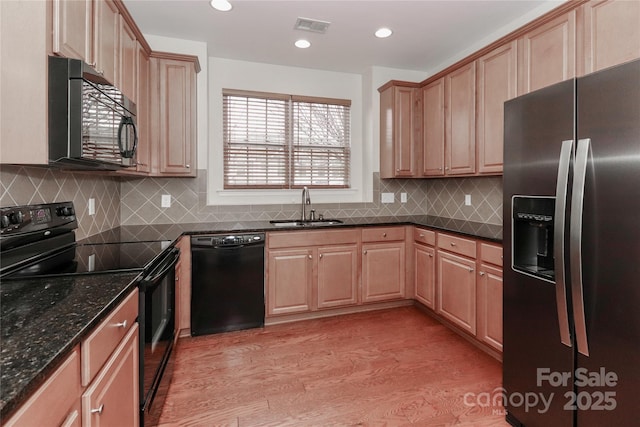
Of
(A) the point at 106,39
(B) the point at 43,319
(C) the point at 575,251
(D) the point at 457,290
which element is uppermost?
(A) the point at 106,39

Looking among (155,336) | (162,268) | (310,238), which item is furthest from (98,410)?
(310,238)

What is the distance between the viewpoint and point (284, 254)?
3070 millimetres

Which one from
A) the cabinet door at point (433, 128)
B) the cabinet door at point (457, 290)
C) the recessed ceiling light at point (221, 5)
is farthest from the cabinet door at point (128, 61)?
the cabinet door at point (457, 290)

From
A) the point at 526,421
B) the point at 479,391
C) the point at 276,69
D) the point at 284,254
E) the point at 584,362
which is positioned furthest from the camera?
the point at 276,69

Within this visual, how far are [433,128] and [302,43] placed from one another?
1.58m

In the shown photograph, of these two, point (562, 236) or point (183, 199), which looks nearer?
point (562, 236)

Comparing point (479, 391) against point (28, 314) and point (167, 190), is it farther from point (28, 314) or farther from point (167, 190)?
point (167, 190)

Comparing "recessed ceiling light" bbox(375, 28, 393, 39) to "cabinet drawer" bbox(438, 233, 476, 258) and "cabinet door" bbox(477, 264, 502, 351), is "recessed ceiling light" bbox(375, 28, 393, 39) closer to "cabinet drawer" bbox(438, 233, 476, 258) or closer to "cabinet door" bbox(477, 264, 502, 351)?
"cabinet drawer" bbox(438, 233, 476, 258)

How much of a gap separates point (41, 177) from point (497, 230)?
3.18 meters

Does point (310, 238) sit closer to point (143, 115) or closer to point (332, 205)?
point (332, 205)

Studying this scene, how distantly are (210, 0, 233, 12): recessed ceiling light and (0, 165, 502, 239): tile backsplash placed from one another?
1438 millimetres

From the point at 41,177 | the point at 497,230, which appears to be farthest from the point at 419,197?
the point at 41,177

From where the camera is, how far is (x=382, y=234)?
3.37 metres
